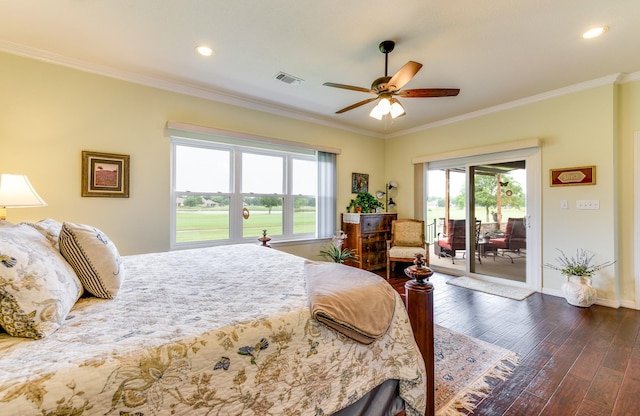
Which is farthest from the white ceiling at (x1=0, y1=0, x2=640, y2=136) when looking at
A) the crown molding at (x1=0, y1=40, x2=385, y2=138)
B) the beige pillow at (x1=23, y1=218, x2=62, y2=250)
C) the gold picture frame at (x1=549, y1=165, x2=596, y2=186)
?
the beige pillow at (x1=23, y1=218, x2=62, y2=250)

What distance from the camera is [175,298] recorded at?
124 centimetres

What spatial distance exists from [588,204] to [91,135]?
18.5 ft

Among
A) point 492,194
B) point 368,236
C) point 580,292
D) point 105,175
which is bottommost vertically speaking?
point 580,292

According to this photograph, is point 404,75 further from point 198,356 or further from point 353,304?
point 198,356

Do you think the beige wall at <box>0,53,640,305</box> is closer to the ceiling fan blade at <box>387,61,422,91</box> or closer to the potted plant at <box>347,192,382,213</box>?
the potted plant at <box>347,192,382,213</box>

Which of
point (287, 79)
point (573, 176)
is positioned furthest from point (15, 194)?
point (573, 176)

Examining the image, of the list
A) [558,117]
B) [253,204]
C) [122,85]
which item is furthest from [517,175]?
[122,85]

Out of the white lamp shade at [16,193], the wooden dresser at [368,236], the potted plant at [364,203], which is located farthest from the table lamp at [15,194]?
the potted plant at [364,203]

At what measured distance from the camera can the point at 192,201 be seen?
11.7ft

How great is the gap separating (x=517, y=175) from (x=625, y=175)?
1.04 metres

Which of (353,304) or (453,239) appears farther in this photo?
(453,239)

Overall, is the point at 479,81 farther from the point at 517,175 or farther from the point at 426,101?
the point at 517,175

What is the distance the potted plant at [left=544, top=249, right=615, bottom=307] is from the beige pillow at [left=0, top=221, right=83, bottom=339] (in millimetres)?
4406

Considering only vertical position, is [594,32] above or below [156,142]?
above
